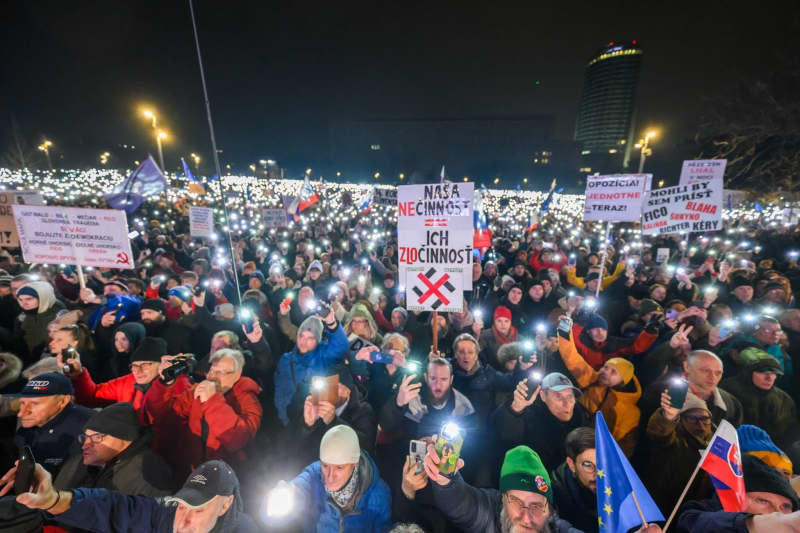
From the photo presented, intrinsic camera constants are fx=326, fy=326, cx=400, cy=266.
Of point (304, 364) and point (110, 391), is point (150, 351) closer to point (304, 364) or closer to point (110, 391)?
point (110, 391)

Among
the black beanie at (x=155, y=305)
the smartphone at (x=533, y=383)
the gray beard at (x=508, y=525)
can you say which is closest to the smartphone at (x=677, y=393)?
the smartphone at (x=533, y=383)

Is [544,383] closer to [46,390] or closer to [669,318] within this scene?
[669,318]

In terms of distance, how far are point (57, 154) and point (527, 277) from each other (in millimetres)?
87725

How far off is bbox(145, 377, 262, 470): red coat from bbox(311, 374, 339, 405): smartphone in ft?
2.79

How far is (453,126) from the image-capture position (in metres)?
86.7

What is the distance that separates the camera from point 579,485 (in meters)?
2.61

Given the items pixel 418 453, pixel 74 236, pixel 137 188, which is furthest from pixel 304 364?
pixel 137 188

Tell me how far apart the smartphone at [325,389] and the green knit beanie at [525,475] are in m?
1.58

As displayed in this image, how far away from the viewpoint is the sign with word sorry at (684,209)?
6445mm

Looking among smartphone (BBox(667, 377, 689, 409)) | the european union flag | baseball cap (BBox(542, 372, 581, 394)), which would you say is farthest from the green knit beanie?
smartphone (BBox(667, 377, 689, 409))

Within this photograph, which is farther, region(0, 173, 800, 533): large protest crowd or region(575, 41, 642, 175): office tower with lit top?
region(575, 41, 642, 175): office tower with lit top

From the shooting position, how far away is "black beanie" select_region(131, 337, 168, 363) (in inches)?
132

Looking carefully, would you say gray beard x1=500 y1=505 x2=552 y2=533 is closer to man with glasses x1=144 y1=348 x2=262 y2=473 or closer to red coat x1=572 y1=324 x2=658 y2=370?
man with glasses x1=144 y1=348 x2=262 y2=473

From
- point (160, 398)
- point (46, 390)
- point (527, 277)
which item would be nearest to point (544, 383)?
point (160, 398)
